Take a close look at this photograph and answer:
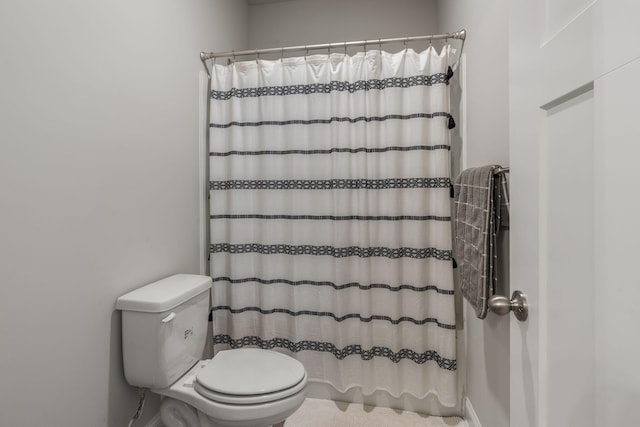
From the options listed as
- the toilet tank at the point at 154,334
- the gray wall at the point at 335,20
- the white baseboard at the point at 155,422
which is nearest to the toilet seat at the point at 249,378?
the toilet tank at the point at 154,334

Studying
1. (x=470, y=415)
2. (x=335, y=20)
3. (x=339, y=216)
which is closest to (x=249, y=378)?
(x=339, y=216)

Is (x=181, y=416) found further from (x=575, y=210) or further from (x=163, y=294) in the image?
(x=575, y=210)

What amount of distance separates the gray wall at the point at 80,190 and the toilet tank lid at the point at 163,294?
0.19 ft

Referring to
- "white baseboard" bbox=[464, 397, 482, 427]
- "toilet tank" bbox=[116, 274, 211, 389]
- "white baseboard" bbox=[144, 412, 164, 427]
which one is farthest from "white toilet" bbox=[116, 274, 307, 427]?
"white baseboard" bbox=[464, 397, 482, 427]

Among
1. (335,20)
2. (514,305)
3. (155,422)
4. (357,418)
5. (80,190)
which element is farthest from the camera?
(335,20)

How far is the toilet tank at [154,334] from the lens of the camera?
124 cm

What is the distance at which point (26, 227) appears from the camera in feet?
3.10

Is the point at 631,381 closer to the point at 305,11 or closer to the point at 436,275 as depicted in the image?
the point at 436,275

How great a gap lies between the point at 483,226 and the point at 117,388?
158 cm

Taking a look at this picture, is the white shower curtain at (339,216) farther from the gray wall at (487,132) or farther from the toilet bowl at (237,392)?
the toilet bowl at (237,392)

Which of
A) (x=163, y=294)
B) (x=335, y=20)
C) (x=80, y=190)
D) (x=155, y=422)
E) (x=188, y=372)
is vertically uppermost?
(x=335, y=20)

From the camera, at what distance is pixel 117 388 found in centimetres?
128

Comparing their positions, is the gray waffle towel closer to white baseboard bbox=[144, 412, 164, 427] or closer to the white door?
the white door

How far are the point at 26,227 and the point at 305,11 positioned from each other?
2134mm
